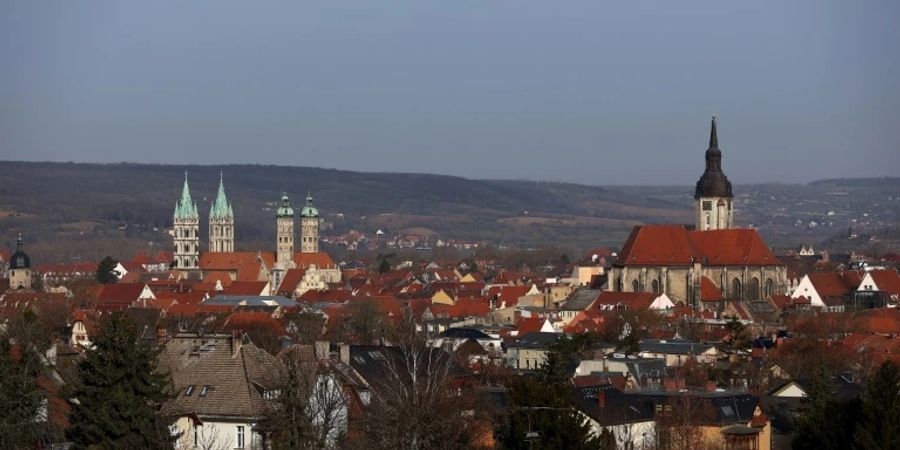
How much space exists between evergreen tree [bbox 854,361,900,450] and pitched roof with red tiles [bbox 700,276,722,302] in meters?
79.7

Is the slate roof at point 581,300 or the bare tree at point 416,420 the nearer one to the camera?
the bare tree at point 416,420

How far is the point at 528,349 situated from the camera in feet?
258

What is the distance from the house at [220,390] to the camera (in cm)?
3444

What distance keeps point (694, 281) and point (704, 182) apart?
16.1 meters

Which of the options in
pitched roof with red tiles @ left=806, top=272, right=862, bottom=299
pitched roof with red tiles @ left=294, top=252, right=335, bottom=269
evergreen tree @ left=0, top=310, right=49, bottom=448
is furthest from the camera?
pitched roof with red tiles @ left=294, top=252, right=335, bottom=269

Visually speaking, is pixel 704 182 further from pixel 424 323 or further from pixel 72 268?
pixel 72 268

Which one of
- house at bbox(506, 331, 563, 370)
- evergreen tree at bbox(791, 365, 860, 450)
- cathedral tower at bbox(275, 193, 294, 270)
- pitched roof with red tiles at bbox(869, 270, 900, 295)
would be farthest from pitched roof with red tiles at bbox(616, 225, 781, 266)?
evergreen tree at bbox(791, 365, 860, 450)

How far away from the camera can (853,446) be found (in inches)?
1361

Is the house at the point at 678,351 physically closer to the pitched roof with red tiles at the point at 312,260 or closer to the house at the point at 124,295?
the house at the point at 124,295

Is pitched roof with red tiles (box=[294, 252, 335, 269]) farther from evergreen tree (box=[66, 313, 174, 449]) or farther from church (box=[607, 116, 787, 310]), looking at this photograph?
evergreen tree (box=[66, 313, 174, 449])

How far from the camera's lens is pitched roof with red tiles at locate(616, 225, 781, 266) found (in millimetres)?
118875

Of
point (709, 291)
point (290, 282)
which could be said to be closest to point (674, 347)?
point (709, 291)

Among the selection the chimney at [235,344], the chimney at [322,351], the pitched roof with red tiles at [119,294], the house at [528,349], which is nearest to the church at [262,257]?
the pitched roof with red tiles at [119,294]

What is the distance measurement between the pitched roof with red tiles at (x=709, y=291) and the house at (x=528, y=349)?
3240 centimetres
